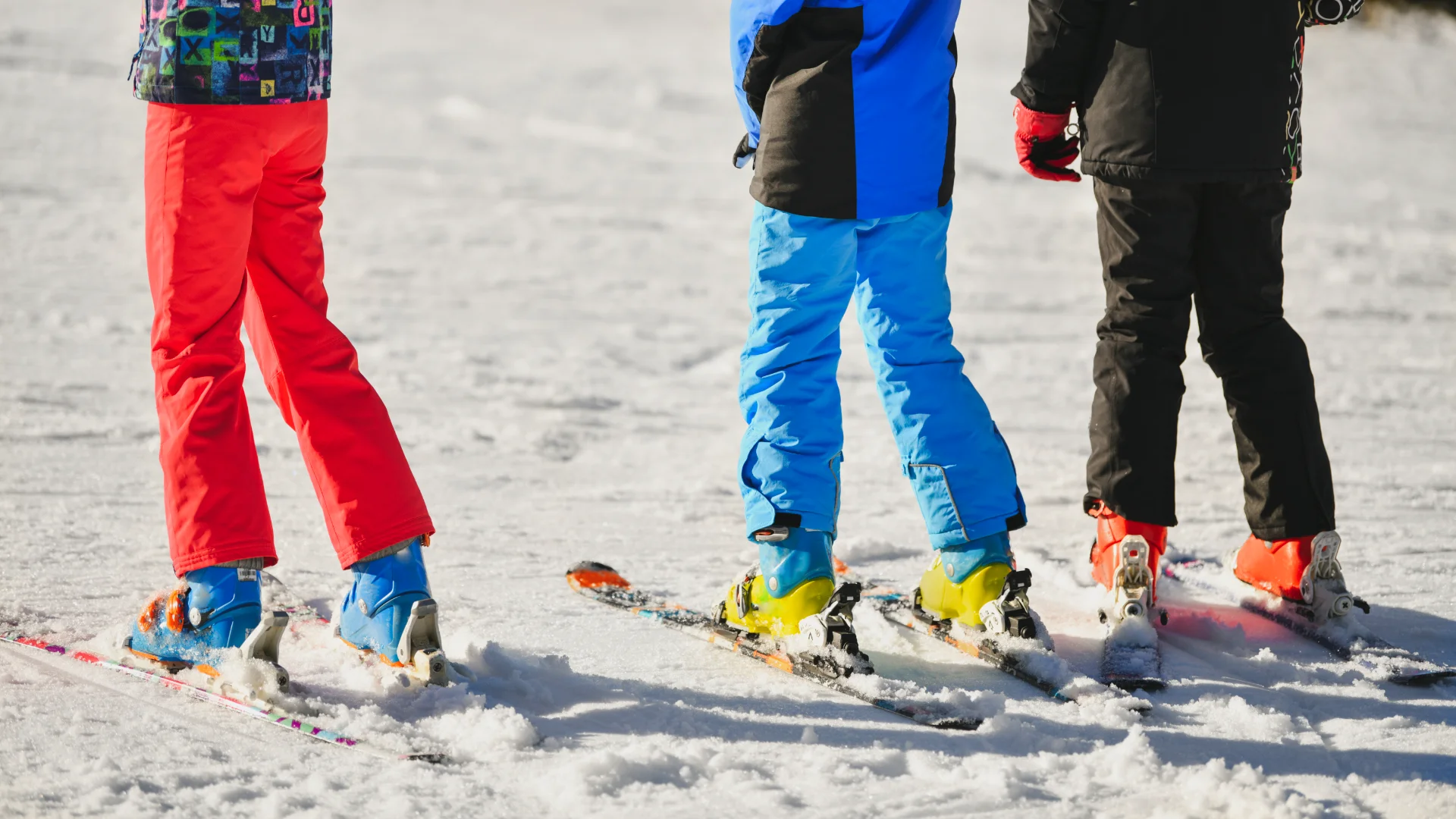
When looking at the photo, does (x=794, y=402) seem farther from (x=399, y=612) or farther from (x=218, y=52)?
(x=218, y=52)

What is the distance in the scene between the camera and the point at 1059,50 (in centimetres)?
328

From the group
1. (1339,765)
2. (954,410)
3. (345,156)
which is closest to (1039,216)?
(345,156)

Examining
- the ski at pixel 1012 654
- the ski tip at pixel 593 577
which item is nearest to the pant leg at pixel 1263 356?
the ski at pixel 1012 654

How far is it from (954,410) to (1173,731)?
86 centimetres

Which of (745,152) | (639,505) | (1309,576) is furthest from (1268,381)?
(639,505)

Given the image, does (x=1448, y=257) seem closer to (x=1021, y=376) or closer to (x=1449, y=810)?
(x=1021, y=376)

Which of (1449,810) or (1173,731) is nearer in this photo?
(1449,810)

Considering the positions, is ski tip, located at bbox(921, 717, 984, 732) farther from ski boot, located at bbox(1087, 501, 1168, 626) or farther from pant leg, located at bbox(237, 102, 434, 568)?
pant leg, located at bbox(237, 102, 434, 568)

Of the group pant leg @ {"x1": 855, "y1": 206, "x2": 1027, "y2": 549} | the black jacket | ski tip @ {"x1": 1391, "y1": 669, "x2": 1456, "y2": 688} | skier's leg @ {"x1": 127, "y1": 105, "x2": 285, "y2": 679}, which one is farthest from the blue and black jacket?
ski tip @ {"x1": 1391, "y1": 669, "x2": 1456, "y2": 688}

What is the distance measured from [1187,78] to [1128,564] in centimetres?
115

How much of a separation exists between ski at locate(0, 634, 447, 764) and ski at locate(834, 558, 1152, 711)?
1189 mm

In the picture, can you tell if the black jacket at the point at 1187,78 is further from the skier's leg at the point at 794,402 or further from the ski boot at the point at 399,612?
the ski boot at the point at 399,612

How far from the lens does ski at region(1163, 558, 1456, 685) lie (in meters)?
3.09

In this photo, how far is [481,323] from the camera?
264 inches
